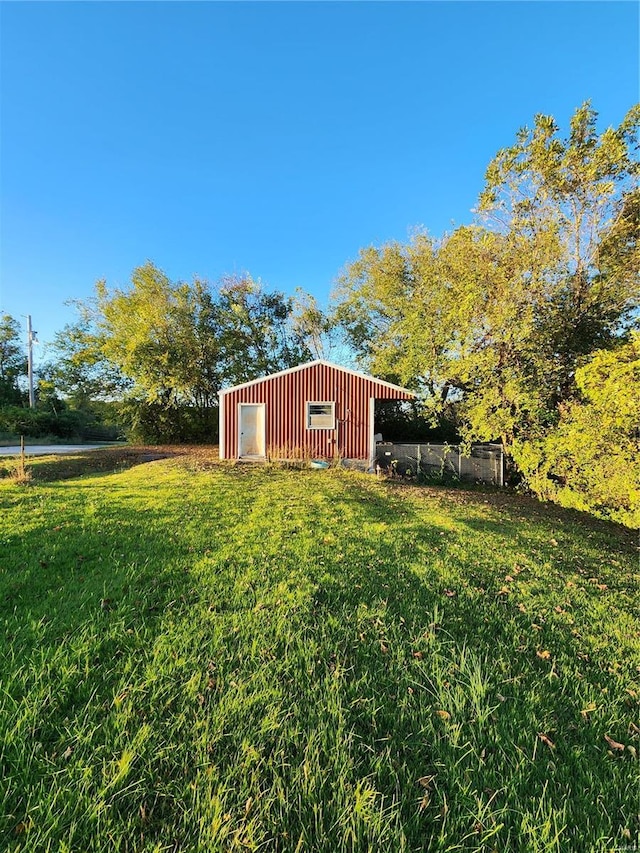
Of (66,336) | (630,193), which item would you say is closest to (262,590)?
(630,193)

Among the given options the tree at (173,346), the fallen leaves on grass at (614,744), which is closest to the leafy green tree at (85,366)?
the tree at (173,346)

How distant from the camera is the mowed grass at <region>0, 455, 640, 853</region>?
53.3 inches

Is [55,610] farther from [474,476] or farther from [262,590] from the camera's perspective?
[474,476]

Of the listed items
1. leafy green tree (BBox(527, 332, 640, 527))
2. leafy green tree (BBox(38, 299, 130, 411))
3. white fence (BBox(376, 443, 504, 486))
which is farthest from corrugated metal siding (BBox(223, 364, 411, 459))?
leafy green tree (BBox(38, 299, 130, 411))

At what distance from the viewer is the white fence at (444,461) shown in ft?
41.2

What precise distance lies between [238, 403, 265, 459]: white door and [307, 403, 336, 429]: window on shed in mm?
1883

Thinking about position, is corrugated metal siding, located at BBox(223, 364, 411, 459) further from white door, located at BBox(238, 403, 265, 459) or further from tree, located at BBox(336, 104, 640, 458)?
tree, located at BBox(336, 104, 640, 458)

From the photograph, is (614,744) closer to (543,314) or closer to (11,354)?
(543,314)

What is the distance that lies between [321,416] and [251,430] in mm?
3084

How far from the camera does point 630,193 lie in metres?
10.4

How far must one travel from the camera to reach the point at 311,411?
13.3 m

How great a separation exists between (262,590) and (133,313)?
22.0 metres

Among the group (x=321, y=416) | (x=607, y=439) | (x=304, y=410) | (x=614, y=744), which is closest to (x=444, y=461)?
(x=321, y=416)

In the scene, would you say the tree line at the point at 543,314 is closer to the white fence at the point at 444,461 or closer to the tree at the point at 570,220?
the tree at the point at 570,220
